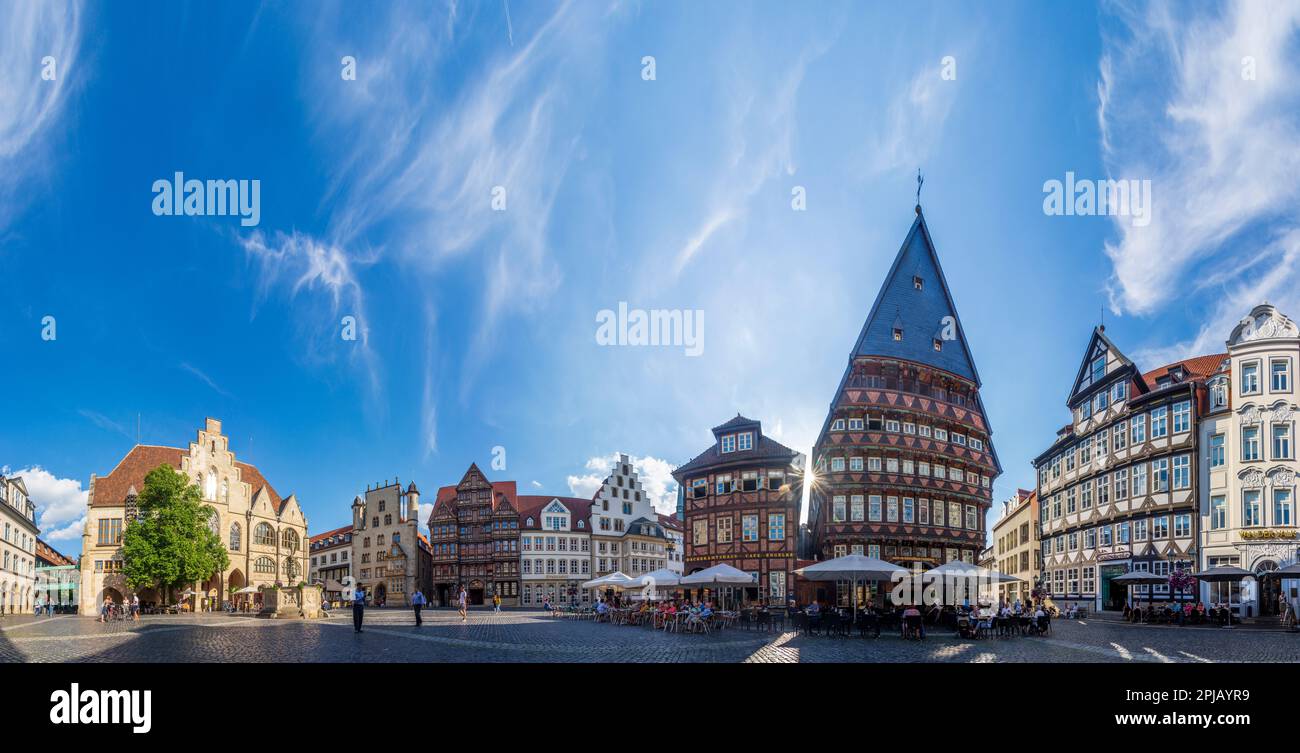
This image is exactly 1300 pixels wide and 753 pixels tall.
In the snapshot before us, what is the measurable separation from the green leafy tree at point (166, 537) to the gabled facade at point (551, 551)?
981 inches

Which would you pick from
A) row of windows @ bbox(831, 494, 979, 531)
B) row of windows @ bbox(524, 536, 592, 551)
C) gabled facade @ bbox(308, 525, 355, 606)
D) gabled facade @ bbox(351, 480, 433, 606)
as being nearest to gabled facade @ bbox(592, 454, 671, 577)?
row of windows @ bbox(524, 536, 592, 551)

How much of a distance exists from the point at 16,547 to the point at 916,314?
63.9 m

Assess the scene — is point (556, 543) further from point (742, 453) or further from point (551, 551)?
point (742, 453)

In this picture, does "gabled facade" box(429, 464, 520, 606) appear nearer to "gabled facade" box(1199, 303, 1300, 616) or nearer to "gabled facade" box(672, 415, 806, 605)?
"gabled facade" box(672, 415, 806, 605)

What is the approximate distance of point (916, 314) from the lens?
43250mm

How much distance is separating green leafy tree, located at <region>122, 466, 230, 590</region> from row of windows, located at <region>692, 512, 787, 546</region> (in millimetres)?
32923

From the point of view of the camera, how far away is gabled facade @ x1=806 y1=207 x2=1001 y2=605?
40656 millimetres

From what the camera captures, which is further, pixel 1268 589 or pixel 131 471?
pixel 131 471

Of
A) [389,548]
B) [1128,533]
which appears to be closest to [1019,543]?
[1128,533]

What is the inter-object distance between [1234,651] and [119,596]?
6621 cm

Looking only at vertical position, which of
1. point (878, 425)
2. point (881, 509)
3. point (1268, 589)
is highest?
point (878, 425)

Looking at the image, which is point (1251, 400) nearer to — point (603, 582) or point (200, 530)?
point (603, 582)
